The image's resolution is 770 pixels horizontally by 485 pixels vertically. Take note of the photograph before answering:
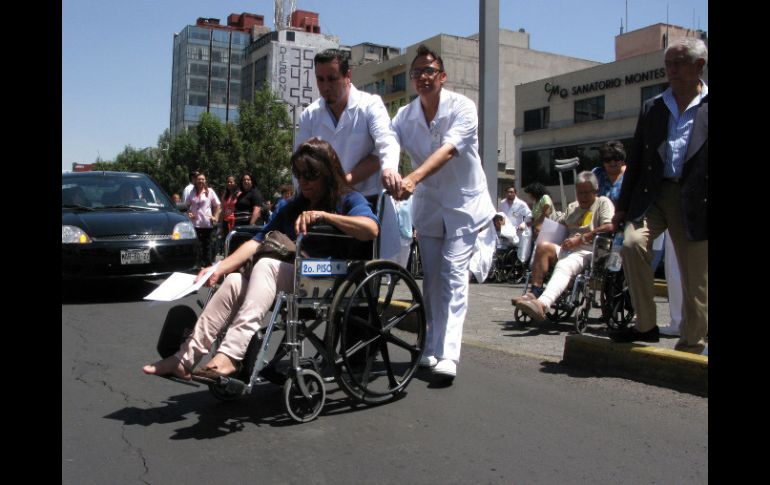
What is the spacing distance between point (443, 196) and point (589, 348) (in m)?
1.43

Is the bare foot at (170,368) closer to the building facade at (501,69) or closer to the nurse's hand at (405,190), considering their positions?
the nurse's hand at (405,190)

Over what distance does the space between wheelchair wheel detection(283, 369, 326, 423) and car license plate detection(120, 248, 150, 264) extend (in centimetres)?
553

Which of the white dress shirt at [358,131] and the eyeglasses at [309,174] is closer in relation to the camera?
the eyeglasses at [309,174]

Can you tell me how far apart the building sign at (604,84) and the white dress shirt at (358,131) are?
3959cm

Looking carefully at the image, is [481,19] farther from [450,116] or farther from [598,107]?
[598,107]

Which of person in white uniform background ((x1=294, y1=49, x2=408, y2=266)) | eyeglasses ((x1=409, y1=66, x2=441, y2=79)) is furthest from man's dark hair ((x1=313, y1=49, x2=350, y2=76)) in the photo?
eyeglasses ((x1=409, y1=66, x2=441, y2=79))

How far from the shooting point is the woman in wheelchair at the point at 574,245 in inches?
290

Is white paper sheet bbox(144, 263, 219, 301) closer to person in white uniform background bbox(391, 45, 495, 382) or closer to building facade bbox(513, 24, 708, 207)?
person in white uniform background bbox(391, 45, 495, 382)

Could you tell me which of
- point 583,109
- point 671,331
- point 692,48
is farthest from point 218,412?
point 583,109

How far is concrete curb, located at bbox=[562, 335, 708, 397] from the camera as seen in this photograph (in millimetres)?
4754

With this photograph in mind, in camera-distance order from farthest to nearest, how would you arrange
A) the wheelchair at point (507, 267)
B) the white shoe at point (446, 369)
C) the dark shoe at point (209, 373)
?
the wheelchair at point (507, 267) → the white shoe at point (446, 369) → the dark shoe at point (209, 373)

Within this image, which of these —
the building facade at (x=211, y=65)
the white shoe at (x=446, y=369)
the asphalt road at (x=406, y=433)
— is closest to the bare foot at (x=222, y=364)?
the asphalt road at (x=406, y=433)

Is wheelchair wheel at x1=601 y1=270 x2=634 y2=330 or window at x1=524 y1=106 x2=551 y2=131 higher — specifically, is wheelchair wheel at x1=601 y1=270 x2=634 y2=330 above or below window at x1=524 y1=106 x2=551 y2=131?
below

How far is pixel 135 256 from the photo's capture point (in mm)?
9117
